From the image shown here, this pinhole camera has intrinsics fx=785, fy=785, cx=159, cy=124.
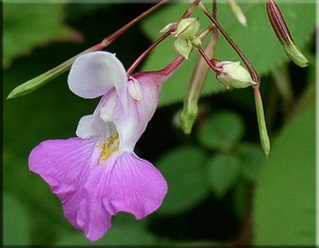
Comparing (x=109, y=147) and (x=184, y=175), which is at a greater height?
(x=109, y=147)

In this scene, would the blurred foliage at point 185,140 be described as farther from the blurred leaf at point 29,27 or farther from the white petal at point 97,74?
the white petal at point 97,74

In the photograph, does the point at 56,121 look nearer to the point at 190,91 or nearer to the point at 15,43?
the point at 15,43

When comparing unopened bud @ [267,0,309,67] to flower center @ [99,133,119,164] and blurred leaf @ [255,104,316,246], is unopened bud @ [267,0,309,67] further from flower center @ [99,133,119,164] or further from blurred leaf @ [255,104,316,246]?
blurred leaf @ [255,104,316,246]

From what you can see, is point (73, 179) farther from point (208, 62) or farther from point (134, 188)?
point (208, 62)

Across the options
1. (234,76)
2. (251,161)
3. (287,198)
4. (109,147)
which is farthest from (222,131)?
(234,76)

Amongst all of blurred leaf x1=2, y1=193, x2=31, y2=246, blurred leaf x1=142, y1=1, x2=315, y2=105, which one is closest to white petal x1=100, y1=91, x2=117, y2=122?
blurred leaf x1=142, y1=1, x2=315, y2=105

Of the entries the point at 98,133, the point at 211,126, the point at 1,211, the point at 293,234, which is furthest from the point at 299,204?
the point at 1,211

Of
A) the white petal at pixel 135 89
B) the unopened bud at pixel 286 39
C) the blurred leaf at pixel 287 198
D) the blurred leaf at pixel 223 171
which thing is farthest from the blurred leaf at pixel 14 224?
the unopened bud at pixel 286 39

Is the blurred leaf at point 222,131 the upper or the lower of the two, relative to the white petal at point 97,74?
lower
